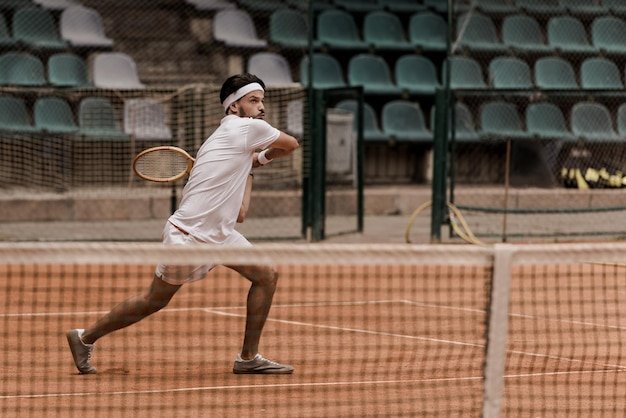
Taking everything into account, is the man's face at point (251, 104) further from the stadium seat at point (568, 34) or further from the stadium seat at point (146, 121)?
the stadium seat at point (568, 34)

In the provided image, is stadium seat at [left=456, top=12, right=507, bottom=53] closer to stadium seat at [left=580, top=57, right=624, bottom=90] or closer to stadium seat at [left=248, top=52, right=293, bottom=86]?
stadium seat at [left=580, top=57, right=624, bottom=90]

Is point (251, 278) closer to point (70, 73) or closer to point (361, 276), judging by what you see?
point (361, 276)

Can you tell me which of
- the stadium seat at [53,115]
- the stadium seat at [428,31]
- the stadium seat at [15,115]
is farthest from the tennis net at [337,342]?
the stadium seat at [428,31]

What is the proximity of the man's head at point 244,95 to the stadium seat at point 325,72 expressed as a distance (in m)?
10.9

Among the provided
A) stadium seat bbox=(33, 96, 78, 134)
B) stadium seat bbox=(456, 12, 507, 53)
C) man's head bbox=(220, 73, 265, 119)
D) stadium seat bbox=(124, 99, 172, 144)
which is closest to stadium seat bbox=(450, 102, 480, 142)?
stadium seat bbox=(456, 12, 507, 53)

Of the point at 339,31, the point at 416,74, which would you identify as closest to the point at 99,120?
the point at 339,31

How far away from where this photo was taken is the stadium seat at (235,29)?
696 inches

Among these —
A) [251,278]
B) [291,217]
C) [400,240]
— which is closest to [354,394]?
[251,278]

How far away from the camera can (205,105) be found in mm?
14289

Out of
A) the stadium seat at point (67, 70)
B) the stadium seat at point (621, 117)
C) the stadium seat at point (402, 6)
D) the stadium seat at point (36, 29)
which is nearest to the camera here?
the stadium seat at point (67, 70)

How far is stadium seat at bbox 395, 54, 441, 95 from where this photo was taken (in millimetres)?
18594

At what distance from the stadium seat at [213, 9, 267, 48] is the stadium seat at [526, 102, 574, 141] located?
13.0 ft

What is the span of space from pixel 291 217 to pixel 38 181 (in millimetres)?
3109

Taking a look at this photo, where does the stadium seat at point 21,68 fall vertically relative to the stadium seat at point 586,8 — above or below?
below
